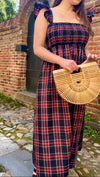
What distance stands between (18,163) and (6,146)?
0.48m

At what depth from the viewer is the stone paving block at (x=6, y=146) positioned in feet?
7.09

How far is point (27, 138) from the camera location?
2.58 metres

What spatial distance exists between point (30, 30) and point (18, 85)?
1.69 m

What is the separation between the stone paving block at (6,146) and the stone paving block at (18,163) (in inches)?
3.7

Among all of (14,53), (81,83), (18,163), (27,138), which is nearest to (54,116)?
(81,83)

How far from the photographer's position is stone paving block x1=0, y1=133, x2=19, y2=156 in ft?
7.09

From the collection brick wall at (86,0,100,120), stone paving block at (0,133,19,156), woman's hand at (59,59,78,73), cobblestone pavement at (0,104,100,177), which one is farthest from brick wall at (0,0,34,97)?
woman's hand at (59,59,78,73)

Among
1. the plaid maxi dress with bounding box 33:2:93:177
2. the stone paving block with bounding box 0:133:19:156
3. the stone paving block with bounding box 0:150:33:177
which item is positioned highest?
the plaid maxi dress with bounding box 33:2:93:177

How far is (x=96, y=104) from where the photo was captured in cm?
294

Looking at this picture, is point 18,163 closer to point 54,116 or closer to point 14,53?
point 54,116

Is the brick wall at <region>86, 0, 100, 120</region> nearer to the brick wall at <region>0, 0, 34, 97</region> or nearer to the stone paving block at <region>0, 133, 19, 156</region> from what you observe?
the stone paving block at <region>0, 133, 19, 156</region>

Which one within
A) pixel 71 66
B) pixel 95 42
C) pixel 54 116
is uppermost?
pixel 95 42

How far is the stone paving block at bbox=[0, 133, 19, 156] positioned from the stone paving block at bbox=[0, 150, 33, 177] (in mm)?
94

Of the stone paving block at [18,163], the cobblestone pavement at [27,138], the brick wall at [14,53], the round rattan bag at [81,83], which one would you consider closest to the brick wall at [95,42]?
the cobblestone pavement at [27,138]
